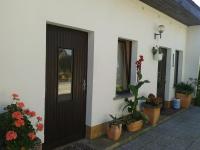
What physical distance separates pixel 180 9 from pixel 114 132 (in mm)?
4195

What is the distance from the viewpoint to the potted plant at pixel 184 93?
8102mm

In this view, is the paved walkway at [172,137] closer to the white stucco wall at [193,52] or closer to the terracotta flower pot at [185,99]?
the terracotta flower pot at [185,99]

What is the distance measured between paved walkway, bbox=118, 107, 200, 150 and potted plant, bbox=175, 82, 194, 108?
1542mm

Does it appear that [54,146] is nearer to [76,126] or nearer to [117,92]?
[76,126]

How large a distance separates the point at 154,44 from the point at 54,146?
13.5 feet

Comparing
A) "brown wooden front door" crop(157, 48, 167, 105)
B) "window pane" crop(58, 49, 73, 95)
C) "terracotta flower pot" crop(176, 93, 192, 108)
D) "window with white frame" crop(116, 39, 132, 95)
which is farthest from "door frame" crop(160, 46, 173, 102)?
"window pane" crop(58, 49, 73, 95)

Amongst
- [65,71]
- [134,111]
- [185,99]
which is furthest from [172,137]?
[185,99]

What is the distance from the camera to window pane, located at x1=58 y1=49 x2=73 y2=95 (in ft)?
12.8

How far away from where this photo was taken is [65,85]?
4059 mm

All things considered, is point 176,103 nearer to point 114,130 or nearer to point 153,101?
point 153,101

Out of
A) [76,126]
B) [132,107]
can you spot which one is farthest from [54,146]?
[132,107]

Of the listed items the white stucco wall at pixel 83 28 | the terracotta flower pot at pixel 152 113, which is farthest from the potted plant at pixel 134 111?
the terracotta flower pot at pixel 152 113

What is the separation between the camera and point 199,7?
285 inches

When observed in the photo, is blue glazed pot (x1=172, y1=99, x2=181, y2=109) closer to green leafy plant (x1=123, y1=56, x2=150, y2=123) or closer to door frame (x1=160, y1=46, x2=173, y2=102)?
door frame (x1=160, y1=46, x2=173, y2=102)
